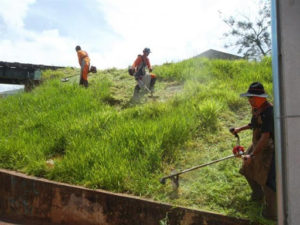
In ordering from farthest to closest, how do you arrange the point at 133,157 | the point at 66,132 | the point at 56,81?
the point at 56,81, the point at 66,132, the point at 133,157

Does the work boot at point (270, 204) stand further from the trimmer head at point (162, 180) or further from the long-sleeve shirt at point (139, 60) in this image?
the long-sleeve shirt at point (139, 60)

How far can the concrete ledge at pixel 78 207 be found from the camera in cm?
394

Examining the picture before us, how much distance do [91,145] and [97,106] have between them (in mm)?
2647

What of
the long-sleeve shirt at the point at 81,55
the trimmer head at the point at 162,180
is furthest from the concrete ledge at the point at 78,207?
the long-sleeve shirt at the point at 81,55

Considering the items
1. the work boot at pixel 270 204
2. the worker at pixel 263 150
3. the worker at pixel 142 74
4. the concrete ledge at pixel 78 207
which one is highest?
the worker at pixel 142 74

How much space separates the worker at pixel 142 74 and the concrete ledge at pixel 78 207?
507 cm

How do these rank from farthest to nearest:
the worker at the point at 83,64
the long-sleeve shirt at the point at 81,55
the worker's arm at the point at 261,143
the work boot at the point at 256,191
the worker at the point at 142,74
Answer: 1. the long-sleeve shirt at the point at 81,55
2. the worker at the point at 83,64
3. the worker at the point at 142,74
4. the work boot at the point at 256,191
5. the worker's arm at the point at 261,143

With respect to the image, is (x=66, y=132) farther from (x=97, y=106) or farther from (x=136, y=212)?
(x=136, y=212)

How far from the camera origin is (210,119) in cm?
616

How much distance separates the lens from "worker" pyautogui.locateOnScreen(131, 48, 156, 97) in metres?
9.70

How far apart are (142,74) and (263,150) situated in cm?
667

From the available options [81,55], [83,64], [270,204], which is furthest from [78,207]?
[81,55]

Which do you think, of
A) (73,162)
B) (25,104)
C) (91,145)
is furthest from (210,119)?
(25,104)

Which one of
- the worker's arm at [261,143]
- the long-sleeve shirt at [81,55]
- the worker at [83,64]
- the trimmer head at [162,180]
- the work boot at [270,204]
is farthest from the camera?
the long-sleeve shirt at [81,55]
